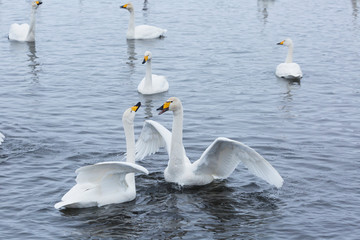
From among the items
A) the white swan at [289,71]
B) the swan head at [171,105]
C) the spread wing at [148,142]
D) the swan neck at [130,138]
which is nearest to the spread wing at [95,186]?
the swan neck at [130,138]

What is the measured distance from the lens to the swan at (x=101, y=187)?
394 inches

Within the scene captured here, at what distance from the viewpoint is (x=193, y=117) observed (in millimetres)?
15523

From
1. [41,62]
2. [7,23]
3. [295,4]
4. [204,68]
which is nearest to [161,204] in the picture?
[204,68]

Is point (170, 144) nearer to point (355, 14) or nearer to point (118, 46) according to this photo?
point (118, 46)

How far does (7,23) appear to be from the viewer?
28.0 m

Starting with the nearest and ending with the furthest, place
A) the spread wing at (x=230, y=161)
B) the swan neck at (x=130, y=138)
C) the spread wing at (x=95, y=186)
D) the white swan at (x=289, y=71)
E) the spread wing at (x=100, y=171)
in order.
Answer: the spread wing at (x=100, y=171) → the spread wing at (x=95, y=186) → the spread wing at (x=230, y=161) → the swan neck at (x=130, y=138) → the white swan at (x=289, y=71)

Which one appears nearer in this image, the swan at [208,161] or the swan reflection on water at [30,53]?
the swan at [208,161]

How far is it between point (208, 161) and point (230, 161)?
43 cm

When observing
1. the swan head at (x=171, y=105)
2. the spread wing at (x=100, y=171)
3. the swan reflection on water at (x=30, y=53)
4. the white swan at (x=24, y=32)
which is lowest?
the swan reflection on water at (x=30, y=53)

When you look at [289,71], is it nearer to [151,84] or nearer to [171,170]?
[151,84]

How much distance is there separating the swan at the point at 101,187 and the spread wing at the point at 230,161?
3.97 ft

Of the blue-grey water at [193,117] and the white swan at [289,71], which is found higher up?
the white swan at [289,71]

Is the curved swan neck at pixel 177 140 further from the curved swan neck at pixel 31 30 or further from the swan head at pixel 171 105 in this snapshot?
the curved swan neck at pixel 31 30

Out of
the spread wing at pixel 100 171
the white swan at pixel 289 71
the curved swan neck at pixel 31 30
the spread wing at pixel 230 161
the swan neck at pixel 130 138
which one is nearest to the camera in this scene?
the spread wing at pixel 100 171
